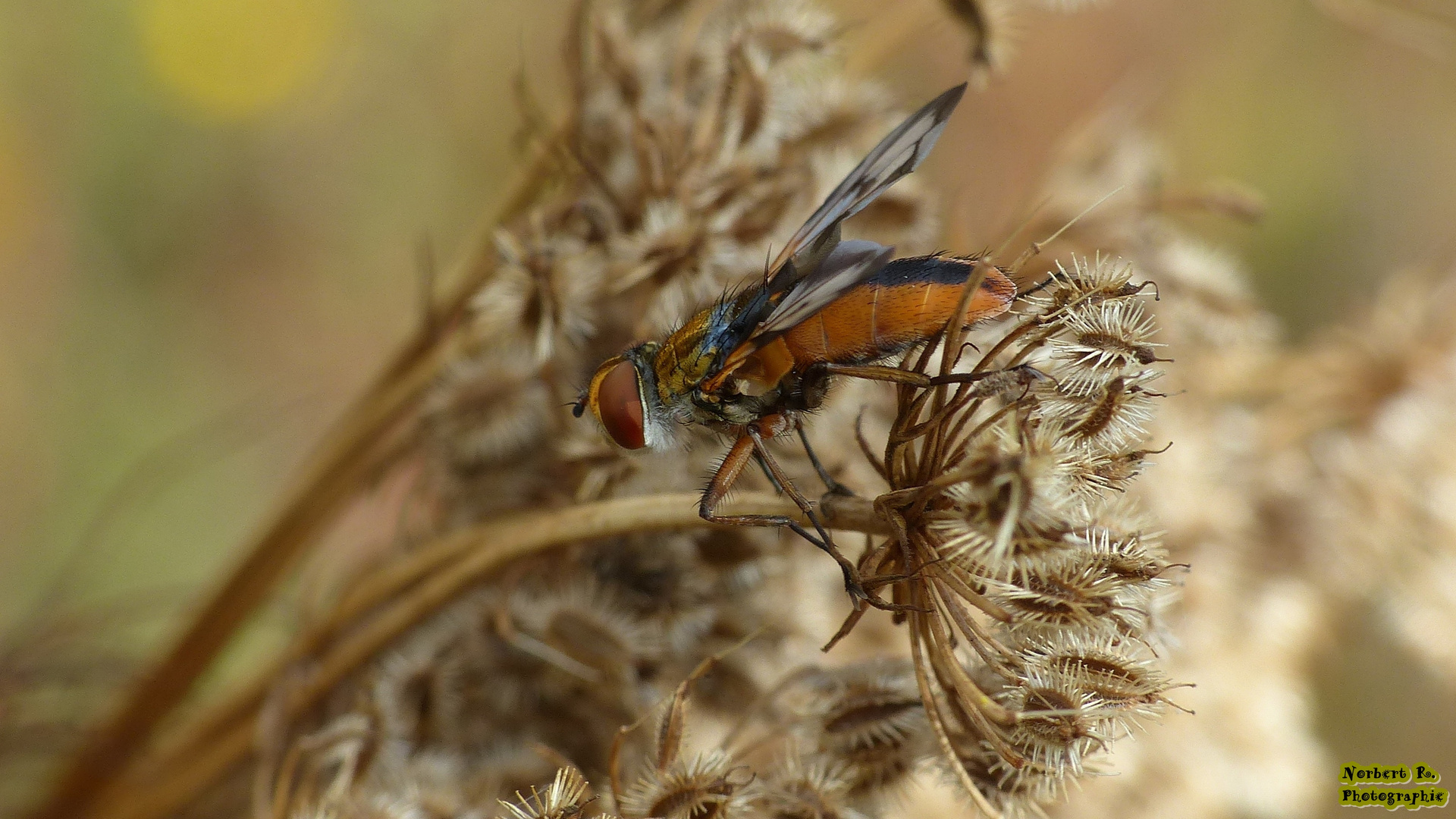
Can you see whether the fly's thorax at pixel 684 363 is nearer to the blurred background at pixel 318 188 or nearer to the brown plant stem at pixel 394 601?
the brown plant stem at pixel 394 601

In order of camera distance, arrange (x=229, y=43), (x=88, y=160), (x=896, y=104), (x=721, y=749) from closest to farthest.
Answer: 1. (x=721, y=749)
2. (x=896, y=104)
3. (x=88, y=160)
4. (x=229, y=43)

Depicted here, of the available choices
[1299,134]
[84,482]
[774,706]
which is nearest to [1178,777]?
[774,706]

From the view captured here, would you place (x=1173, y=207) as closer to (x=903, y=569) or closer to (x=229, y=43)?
(x=903, y=569)

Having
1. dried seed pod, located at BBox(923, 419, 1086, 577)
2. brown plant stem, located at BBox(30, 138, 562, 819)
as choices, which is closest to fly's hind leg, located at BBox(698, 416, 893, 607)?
dried seed pod, located at BBox(923, 419, 1086, 577)

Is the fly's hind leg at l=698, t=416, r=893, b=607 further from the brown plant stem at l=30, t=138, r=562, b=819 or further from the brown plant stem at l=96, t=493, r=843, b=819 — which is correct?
the brown plant stem at l=30, t=138, r=562, b=819

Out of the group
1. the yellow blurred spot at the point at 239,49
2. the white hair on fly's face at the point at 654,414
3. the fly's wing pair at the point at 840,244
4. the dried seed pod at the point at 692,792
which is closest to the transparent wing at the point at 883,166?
the fly's wing pair at the point at 840,244

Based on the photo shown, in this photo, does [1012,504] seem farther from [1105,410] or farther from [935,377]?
[935,377]
